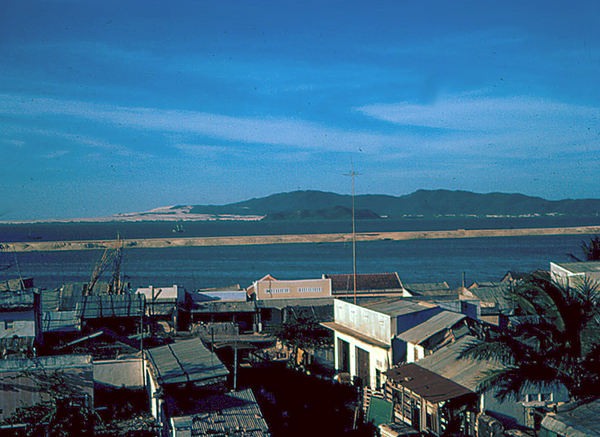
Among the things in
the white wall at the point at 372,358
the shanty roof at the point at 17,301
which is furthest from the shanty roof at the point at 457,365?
the shanty roof at the point at 17,301

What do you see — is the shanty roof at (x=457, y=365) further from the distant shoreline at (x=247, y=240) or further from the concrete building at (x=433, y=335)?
the distant shoreline at (x=247, y=240)

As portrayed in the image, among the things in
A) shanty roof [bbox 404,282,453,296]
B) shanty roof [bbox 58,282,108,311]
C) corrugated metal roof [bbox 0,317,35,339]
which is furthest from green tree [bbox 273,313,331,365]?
shanty roof [bbox 58,282,108,311]

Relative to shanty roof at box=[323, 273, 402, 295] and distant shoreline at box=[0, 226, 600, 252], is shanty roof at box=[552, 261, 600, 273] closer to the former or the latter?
shanty roof at box=[323, 273, 402, 295]

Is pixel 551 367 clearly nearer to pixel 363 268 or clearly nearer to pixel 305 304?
pixel 305 304

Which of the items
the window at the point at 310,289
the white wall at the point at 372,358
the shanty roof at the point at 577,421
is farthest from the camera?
the window at the point at 310,289

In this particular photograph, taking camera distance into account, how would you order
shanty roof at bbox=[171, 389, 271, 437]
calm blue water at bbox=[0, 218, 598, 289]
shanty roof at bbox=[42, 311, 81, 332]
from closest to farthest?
shanty roof at bbox=[171, 389, 271, 437], shanty roof at bbox=[42, 311, 81, 332], calm blue water at bbox=[0, 218, 598, 289]
